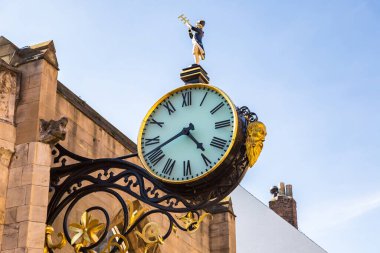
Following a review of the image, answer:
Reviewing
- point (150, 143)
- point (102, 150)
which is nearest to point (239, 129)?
point (150, 143)

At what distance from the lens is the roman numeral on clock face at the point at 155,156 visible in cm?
959

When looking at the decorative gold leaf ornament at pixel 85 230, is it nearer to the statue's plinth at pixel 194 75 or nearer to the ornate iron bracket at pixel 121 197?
the ornate iron bracket at pixel 121 197

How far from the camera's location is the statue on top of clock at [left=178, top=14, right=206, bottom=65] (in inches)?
418

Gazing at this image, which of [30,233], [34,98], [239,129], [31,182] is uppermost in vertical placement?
[34,98]

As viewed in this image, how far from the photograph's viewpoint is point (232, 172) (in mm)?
9312

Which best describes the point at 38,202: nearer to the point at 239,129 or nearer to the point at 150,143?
the point at 150,143

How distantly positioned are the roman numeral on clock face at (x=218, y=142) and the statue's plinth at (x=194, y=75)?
3.65 feet

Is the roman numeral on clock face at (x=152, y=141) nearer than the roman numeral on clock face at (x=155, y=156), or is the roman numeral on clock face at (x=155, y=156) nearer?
the roman numeral on clock face at (x=155, y=156)

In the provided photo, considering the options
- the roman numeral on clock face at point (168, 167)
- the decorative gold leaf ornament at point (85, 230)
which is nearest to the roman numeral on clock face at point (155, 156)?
the roman numeral on clock face at point (168, 167)

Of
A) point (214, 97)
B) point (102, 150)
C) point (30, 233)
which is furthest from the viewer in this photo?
point (102, 150)

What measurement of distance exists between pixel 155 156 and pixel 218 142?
→ 833mm

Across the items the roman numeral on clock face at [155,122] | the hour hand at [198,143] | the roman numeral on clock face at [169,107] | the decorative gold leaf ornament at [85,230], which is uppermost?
the roman numeral on clock face at [169,107]

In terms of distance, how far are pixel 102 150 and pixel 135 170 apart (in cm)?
375

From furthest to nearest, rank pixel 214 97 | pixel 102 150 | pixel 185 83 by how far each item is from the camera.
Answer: pixel 102 150, pixel 185 83, pixel 214 97
